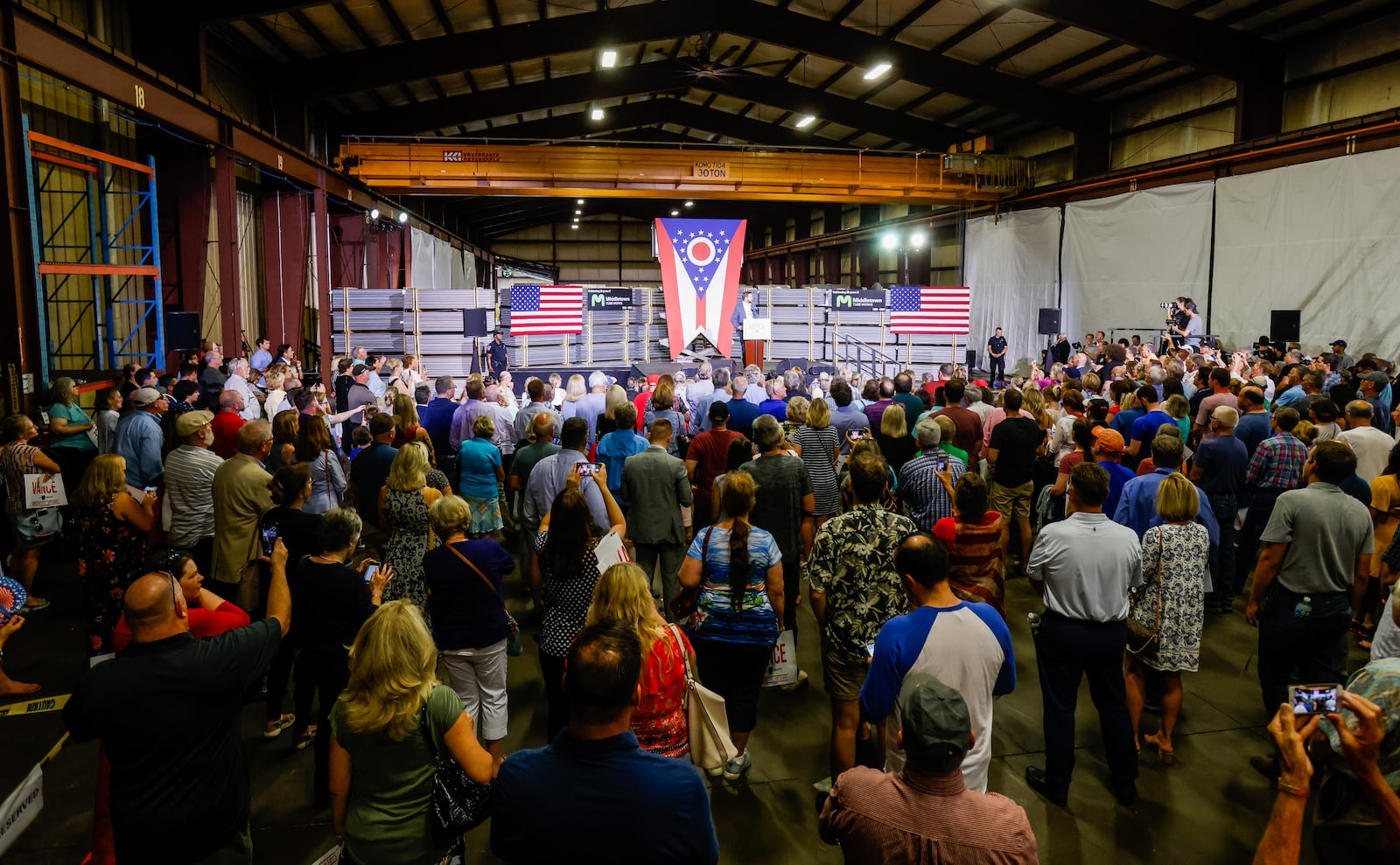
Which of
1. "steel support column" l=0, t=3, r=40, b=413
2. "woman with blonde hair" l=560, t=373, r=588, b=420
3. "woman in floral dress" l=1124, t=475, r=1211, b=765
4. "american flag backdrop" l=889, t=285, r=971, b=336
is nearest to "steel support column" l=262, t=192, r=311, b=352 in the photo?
"steel support column" l=0, t=3, r=40, b=413

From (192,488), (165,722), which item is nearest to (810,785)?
(165,722)

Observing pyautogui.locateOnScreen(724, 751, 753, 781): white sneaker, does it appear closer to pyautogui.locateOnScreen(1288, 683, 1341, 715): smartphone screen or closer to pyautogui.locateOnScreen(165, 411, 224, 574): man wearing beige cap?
pyautogui.locateOnScreen(1288, 683, 1341, 715): smartphone screen

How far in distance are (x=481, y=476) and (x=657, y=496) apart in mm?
1535

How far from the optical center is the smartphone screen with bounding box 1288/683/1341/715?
6.50 feet

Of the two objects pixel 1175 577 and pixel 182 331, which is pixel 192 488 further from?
pixel 182 331

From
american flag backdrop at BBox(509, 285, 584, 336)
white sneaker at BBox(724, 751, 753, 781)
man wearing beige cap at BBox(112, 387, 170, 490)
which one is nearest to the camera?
white sneaker at BBox(724, 751, 753, 781)

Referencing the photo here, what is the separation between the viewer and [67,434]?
7.14 meters

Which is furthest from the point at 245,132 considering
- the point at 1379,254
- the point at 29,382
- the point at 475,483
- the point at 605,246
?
the point at 605,246

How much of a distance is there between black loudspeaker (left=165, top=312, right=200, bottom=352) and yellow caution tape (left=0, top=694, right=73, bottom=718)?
20.6 feet

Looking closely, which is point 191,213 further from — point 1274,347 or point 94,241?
point 1274,347

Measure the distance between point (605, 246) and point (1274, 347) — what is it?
3439 cm

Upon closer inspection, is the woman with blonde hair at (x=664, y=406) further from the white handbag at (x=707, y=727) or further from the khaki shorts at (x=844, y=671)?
the white handbag at (x=707, y=727)

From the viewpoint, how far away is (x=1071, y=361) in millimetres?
12883

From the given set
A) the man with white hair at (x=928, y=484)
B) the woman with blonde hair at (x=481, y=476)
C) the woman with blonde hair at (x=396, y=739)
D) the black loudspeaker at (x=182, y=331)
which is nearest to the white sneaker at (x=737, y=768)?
the man with white hair at (x=928, y=484)
